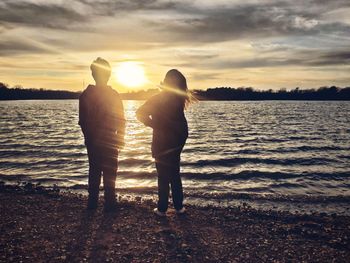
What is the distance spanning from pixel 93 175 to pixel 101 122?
1319mm

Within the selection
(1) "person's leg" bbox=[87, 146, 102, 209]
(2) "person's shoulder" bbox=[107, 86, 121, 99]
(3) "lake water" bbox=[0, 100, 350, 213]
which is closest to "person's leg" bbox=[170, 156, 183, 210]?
(1) "person's leg" bbox=[87, 146, 102, 209]

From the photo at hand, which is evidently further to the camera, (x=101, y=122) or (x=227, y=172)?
(x=227, y=172)

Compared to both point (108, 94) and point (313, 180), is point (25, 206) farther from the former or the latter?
point (313, 180)

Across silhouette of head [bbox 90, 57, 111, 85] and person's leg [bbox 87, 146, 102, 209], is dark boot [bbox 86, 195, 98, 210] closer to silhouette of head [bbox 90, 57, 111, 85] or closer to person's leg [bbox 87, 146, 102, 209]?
person's leg [bbox 87, 146, 102, 209]

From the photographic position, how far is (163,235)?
6629 mm

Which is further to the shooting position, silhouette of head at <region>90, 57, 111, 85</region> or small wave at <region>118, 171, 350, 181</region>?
small wave at <region>118, 171, 350, 181</region>

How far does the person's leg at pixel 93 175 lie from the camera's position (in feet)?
24.4

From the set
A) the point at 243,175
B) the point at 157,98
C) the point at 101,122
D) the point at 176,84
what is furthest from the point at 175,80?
the point at 243,175

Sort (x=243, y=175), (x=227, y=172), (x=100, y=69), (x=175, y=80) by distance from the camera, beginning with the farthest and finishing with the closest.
A: (x=227, y=172), (x=243, y=175), (x=100, y=69), (x=175, y=80)

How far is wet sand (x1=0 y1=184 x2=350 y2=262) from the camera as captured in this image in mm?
5785

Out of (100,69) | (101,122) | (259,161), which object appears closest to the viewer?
(100,69)

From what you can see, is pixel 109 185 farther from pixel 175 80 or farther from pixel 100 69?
pixel 175 80

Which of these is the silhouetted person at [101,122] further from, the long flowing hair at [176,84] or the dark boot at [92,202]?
the long flowing hair at [176,84]

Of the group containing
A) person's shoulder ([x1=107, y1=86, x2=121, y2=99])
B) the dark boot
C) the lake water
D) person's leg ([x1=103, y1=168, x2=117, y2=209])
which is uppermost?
person's shoulder ([x1=107, y1=86, x2=121, y2=99])
